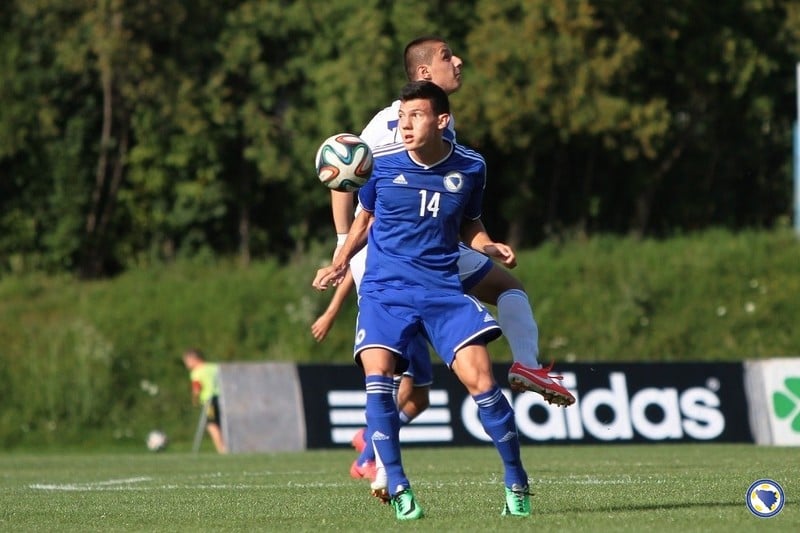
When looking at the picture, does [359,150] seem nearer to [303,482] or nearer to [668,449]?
[303,482]

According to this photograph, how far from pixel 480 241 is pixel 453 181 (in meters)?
0.48

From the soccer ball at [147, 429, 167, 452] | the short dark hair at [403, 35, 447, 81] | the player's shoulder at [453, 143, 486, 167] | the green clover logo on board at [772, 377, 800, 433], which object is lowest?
the soccer ball at [147, 429, 167, 452]

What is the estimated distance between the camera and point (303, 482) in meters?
11.8

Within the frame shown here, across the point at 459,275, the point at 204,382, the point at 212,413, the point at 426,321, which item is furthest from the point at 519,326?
the point at 204,382

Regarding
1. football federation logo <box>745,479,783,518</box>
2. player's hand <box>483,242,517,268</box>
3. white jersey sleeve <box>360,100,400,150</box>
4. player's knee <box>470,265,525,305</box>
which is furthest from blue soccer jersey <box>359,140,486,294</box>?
football federation logo <box>745,479,783,518</box>

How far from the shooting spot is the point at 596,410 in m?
19.6

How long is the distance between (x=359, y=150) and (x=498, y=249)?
896mm

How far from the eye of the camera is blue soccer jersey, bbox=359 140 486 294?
8250 millimetres

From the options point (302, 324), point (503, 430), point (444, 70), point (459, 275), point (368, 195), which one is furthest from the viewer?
point (302, 324)

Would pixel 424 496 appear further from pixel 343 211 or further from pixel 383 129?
pixel 383 129

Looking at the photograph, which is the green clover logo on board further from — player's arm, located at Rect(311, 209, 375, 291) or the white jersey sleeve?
player's arm, located at Rect(311, 209, 375, 291)

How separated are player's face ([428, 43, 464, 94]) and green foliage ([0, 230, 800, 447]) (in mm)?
18606

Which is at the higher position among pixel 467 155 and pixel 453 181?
pixel 467 155

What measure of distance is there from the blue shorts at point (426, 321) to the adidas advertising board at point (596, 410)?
448 inches
